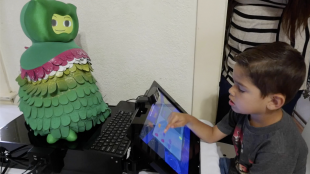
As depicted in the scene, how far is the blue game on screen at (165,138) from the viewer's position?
1.79 feet

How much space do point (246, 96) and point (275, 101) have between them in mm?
67

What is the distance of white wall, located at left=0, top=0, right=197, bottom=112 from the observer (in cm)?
82

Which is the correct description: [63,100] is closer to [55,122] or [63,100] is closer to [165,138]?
[55,122]

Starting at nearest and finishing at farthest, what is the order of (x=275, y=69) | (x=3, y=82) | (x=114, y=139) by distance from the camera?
1. (x=275, y=69)
2. (x=114, y=139)
3. (x=3, y=82)

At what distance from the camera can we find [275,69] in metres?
0.53

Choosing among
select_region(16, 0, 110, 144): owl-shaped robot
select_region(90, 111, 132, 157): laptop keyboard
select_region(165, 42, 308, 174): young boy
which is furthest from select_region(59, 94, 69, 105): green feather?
select_region(165, 42, 308, 174): young boy

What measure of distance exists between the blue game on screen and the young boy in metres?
0.03

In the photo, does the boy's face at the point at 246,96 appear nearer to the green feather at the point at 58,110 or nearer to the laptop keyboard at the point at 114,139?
the laptop keyboard at the point at 114,139

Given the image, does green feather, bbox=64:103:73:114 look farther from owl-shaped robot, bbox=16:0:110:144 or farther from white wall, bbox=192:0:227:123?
white wall, bbox=192:0:227:123

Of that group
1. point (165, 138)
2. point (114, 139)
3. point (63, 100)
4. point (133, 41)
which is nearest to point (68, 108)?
point (63, 100)

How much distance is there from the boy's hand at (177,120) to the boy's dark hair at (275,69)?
0.79 ft

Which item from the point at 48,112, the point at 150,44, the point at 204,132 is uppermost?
the point at 150,44

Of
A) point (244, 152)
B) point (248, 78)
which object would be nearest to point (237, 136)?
point (244, 152)

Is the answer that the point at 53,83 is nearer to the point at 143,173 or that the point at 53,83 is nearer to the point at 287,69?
the point at 143,173
